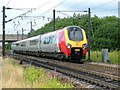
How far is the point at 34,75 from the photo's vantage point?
16.9 m

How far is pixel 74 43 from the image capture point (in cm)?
3030

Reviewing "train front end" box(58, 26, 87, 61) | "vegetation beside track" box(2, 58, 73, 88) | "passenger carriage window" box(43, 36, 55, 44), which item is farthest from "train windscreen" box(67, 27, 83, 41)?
"vegetation beside track" box(2, 58, 73, 88)

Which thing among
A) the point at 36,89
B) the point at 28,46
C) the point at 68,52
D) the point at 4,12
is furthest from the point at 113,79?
the point at 28,46

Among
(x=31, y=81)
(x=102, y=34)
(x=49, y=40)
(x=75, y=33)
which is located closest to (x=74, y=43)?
(x=75, y=33)

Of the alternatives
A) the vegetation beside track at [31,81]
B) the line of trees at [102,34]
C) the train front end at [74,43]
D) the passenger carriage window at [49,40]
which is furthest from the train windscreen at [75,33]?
the line of trees at [102,34]

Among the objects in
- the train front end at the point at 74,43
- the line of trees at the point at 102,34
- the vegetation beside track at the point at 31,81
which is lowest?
the vegetation beside track at the point at 31,81

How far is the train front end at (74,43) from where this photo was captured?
29906 mm

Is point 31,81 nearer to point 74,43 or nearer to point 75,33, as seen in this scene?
point 74,43

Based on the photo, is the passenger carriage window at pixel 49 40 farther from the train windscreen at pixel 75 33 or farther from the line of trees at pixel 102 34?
the line of trees at pixel 102 34

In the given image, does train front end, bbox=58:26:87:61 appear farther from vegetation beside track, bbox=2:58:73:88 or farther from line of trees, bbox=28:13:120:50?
line of trees, bbox=28:13:120:50

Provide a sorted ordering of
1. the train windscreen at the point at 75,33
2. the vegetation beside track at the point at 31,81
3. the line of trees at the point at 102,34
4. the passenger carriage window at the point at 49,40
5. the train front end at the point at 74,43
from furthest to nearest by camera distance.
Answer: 1. the line of trees at the point at 102,34
2. the passenger carriage window at the point at 49,40
3. the train windscreen at the point at 75,33
4. the train front end at the point at 74,43
5. the vegetation beside track at the point at 31,81

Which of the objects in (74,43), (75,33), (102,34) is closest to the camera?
(74,43)

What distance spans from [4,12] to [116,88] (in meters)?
27.2

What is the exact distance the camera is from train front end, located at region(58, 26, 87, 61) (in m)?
29.9
